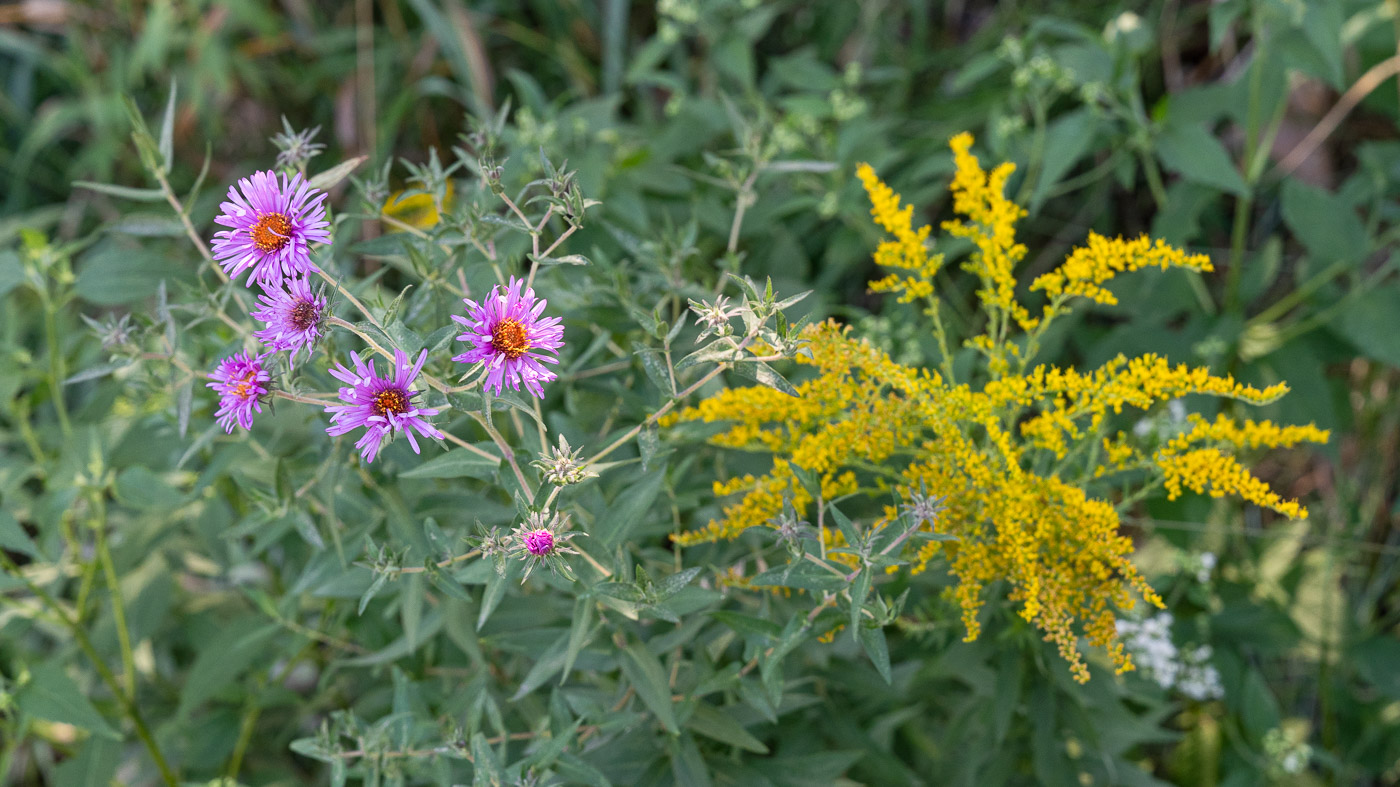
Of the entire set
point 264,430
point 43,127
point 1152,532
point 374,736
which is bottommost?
point 374,736

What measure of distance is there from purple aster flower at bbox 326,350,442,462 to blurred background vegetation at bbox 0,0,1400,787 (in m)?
0.57

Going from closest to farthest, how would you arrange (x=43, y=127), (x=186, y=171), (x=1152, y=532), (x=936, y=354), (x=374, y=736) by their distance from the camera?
1. (x=374, y=736)
2. (x=936, y=354)
3. (x=1152, y=532)
4. (x=43, y=127)
5. (x=186, y=171)

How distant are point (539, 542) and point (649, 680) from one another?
349 mm

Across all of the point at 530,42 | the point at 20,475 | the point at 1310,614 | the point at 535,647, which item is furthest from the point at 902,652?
the point at 530,42

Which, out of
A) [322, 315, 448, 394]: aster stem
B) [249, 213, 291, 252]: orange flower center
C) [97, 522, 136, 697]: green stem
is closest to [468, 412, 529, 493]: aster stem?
[322, 315, 448, 394]: aster stem

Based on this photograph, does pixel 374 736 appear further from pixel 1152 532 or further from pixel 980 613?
pixel 1152 532

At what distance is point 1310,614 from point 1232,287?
71cm

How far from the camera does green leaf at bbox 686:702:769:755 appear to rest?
1314 mm

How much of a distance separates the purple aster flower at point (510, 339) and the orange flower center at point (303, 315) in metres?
0.14

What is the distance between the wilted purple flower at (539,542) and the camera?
98 centimetres

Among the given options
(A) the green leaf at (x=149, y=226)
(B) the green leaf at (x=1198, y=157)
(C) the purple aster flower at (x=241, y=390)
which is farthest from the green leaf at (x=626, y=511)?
(B) the green leaf at (x=1198, y=157)

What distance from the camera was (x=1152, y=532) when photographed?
6.93 feet

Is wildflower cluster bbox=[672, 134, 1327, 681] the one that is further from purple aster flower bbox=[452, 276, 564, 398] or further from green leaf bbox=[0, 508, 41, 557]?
green leaf bbox=[0, 508, 41, 557]

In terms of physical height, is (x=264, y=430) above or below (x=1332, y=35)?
below
